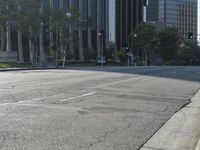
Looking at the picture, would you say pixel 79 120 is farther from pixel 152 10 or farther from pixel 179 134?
pixel 152 10

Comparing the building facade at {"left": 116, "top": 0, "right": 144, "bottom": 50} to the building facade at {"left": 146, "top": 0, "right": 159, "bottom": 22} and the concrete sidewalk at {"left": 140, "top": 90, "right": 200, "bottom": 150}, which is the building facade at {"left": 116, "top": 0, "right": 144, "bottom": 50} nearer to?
the building facade at {"left": 146, "top": 0, "right": 159, "bottom": 22}

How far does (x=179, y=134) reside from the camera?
9.30 meters

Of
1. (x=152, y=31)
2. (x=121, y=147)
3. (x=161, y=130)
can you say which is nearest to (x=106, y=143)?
(x=121, y=147)

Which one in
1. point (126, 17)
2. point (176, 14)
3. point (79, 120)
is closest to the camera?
point (79, 120)

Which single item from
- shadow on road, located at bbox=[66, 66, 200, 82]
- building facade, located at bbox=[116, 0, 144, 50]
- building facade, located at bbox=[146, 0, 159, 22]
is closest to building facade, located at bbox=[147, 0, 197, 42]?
→ building facade, located at bbox=[146, 0, 159, 22]

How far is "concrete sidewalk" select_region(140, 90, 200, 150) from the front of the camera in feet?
26.2

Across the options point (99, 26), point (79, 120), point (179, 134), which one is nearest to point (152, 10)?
point (99, 26)

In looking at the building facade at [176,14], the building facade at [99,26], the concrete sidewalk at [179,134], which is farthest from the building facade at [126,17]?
the concrete sidewalk at [179,134]

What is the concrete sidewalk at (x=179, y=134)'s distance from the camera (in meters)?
7.99

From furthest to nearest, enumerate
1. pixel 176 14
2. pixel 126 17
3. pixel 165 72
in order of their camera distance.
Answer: pixel 176 14 → pixel 126 17 → pixel 165 72

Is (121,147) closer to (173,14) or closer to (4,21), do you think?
(4,21)

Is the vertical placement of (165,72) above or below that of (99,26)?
below

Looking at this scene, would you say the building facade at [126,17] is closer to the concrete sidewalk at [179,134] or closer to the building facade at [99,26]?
the building facade at [99,26]

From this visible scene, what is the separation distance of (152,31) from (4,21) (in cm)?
5819
